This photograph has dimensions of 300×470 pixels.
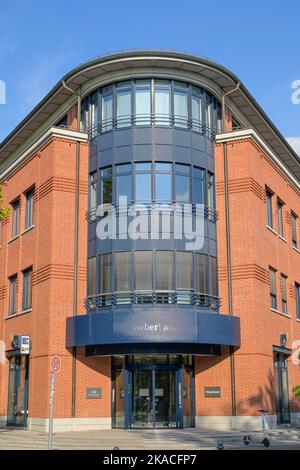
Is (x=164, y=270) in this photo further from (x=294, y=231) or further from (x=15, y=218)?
(x=294, y=231)

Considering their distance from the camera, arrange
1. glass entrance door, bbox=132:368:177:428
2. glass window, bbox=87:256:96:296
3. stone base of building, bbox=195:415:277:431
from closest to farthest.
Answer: stone base of building, bbox=195:415:277:431 < glass entrance door, bbox=132:368:177:428 < glass window, bbox=87:256:96:296

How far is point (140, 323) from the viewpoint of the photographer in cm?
2680

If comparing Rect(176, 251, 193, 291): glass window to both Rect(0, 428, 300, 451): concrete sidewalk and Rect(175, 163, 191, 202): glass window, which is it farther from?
Rect(0, 428, 300, 451): concrete sidewalk

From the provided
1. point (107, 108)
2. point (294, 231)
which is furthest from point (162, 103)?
point (294, 231)

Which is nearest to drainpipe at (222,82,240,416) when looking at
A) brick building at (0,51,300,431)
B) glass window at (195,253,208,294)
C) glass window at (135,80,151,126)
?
brick building at (0,51,300,431)

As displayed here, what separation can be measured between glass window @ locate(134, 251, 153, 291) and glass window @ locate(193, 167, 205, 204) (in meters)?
3.36

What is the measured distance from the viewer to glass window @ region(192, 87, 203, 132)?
1204 inches

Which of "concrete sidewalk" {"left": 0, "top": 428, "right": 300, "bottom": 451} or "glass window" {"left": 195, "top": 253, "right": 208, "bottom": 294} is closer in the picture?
"concrete sidewalk" {"left": 0, "top": 428, "right": 300, "bottom": 451}

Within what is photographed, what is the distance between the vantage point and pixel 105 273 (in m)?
28.8

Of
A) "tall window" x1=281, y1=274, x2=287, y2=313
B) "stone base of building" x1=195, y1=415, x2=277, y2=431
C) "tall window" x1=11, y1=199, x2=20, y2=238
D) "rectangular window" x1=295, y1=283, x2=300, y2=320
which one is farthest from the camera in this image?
"rectangular window" x1=295, y1=283, x2=300, y2=320

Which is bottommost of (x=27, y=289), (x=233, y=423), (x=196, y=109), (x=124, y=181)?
(x=233, y=423)

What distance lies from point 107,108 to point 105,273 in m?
7.50

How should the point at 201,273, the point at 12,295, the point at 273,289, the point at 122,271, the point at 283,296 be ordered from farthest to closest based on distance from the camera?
the point at 283,296, the point at 12,295, the point at 273,289, the point at 201,273, the point at 122,271
